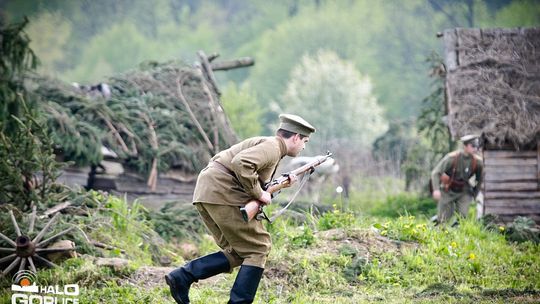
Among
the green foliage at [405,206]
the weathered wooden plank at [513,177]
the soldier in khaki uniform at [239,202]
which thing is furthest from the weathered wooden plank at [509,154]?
the soldier in khaki uniform at [239,202]

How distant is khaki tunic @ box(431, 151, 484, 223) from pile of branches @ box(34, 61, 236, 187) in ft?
14.9

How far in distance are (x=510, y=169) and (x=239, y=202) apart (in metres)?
8.65

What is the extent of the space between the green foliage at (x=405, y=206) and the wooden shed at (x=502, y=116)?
214 centimetres

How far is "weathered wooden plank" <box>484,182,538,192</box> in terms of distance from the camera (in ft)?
46.2

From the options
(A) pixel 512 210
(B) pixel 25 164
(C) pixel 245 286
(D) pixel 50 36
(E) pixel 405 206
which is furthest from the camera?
(D) pixel 50 36

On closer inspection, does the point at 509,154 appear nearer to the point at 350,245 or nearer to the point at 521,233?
the point at 521,233

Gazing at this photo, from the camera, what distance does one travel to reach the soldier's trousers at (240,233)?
6.77 meters

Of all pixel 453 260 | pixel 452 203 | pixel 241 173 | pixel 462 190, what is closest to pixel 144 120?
pixel 452 203

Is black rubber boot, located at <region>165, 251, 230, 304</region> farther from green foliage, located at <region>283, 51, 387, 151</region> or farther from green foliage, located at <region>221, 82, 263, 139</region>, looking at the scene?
green foliage, located at <region>283, 51, 387, 151</region>

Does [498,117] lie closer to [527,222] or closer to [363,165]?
[527,222]

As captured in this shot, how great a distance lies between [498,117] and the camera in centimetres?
1380

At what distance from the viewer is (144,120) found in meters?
14.9

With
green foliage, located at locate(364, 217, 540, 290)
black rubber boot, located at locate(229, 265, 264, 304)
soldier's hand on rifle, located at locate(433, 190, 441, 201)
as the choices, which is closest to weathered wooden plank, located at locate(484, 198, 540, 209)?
soldier's hand on rifle, located at locate(433, 190, 441, 201)

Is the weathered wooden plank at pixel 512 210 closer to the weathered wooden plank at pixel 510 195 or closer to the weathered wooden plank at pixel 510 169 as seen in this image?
the weathered wooden plank at pixel 510 195
